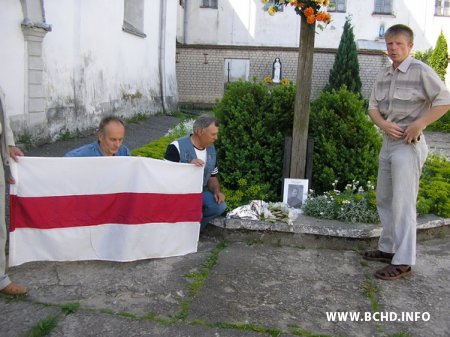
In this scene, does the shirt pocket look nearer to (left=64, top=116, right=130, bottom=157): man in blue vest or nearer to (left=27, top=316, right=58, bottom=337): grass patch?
(left=64, top=116, right=130, bottom=157): man in blue vest

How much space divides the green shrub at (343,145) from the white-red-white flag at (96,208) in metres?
1.78

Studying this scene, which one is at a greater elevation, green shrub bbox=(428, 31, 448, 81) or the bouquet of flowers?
green shrub bbox=(428, 31, 448, 81)

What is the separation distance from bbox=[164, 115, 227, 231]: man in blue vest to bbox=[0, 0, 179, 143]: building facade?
15.4 ft

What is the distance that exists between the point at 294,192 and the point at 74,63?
7186 mm

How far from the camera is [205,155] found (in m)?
4.80

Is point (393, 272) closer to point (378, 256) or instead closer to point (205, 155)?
point (378, 256)

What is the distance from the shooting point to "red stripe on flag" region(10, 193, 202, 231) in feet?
13.2

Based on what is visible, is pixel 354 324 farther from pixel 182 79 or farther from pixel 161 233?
pixel 182 79

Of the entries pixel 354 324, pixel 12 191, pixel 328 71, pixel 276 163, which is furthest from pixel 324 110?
pixel 328 71

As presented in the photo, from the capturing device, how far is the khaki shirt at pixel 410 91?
3969 mm

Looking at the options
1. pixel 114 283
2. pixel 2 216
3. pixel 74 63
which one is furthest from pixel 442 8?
→ pixel 2 216

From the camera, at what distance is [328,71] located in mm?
23406

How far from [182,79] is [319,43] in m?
7.30

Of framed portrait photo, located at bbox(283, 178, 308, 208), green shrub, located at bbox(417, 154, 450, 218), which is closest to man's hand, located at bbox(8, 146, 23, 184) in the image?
framed portrait photo, located at bbox(283, 178, 308, 208)
